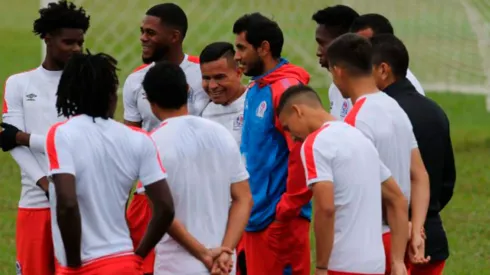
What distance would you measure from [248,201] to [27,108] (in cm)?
181

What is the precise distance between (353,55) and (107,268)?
1.80m

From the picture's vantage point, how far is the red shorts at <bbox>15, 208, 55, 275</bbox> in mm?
8016

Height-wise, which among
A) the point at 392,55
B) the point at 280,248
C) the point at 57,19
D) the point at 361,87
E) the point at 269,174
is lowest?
the point at 280,248

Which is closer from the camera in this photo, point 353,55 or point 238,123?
point 353,55

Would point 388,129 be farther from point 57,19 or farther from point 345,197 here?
point 57,19

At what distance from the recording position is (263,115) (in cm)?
816

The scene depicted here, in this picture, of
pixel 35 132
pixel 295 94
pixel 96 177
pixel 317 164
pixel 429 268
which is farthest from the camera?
pixel 35 132

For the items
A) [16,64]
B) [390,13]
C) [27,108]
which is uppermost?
[27,108]

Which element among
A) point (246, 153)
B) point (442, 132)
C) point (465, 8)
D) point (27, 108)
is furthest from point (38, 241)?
point (465, 8)

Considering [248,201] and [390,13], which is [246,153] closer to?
[248,201]

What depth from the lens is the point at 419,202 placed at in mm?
7082

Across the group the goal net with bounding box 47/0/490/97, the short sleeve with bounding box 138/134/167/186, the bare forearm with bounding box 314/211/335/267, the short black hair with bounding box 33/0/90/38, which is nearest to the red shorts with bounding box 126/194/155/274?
the short black hair with bounding box 33/0/90/38

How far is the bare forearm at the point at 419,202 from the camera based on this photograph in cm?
707

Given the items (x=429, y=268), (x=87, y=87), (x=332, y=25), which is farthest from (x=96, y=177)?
(x=332, y=25)
